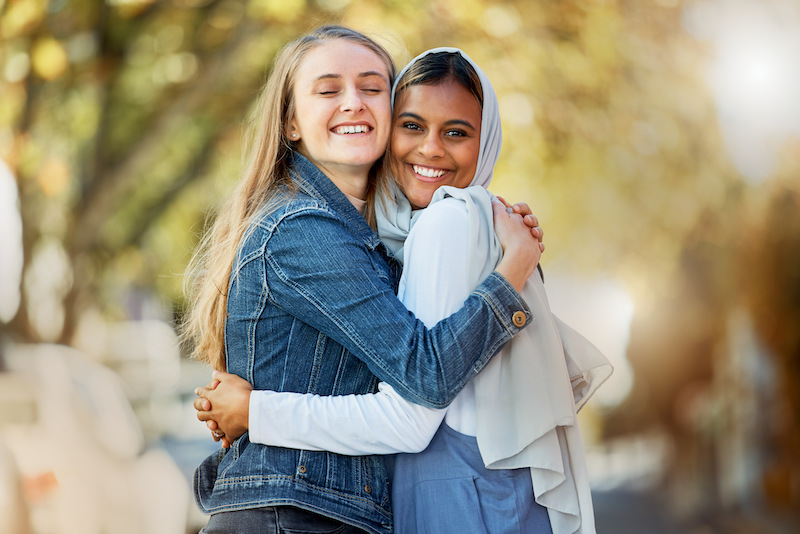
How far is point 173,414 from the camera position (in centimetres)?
1255

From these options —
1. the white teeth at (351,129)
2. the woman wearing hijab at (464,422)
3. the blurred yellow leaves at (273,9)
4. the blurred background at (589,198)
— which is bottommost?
the woman wearing hijab at (464,422)

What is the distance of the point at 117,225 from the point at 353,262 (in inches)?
342

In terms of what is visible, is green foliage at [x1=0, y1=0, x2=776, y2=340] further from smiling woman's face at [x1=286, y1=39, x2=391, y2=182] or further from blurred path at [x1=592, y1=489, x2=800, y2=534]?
smiling woman's face at [x1=286, y1=39, x2=391, y2=182]

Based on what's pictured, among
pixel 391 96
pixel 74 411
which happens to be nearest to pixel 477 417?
pixel 391 96

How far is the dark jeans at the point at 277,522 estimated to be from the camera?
6.13 feet

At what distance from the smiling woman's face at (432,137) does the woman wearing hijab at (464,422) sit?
0.83 feet

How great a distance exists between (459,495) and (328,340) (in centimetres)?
45

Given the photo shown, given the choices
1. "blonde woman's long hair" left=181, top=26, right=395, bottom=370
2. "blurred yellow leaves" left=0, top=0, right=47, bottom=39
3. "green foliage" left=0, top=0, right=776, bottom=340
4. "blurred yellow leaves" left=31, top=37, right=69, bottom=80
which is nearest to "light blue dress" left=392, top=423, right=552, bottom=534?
"blonde woman's long hair" left=181, top=26, right=395, bottom=370

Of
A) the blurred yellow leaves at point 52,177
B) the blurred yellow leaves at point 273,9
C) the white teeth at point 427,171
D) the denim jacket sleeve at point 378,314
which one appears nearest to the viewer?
the denim jacket sleeve at point 378,314

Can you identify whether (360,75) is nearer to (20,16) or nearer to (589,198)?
(20,16)

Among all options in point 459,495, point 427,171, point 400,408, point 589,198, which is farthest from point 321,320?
point 589,198

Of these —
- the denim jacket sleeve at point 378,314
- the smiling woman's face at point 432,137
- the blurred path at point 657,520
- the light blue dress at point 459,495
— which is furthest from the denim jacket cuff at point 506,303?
the blurred path at point 657,520

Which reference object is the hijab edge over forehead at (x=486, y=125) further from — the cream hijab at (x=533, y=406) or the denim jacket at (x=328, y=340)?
the denim jacket at (x=328, y=340)

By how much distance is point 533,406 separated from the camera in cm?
193
